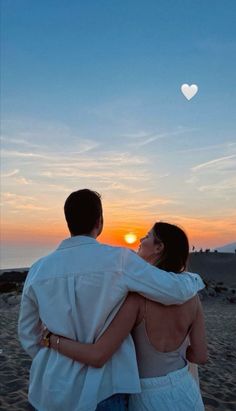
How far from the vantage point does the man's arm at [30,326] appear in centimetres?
255

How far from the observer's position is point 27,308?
2.54 m

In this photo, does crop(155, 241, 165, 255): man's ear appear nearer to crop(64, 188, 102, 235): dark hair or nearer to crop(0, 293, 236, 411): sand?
crop(64, 188, 102, 235): dark hair

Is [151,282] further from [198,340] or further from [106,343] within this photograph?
[198,340]

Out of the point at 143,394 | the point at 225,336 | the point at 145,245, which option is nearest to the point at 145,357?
the point at 143,394

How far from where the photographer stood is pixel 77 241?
2.47m

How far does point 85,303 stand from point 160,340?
0.48 meters

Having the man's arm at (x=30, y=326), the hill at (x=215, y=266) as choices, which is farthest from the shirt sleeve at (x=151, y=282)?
the hill at (x=215, y=266)

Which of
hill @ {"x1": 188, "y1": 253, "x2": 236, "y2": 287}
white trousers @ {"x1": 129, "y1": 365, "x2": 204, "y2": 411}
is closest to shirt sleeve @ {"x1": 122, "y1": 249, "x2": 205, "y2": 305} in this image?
white trousers @ {"x1": 129, "y1": 365, "x2": 204, "y2": 411}

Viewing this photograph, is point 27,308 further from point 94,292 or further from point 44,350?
point 94,292

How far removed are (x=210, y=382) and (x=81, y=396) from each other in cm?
687

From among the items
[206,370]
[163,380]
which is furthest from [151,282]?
[206,370]

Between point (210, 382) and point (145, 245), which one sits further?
point (210, 382)

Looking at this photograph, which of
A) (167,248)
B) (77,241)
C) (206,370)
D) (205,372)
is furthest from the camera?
(206,370)

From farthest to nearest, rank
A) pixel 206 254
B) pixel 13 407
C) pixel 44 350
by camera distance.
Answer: pixel 206 254 < pixel 13 407 < pixel 44 350
